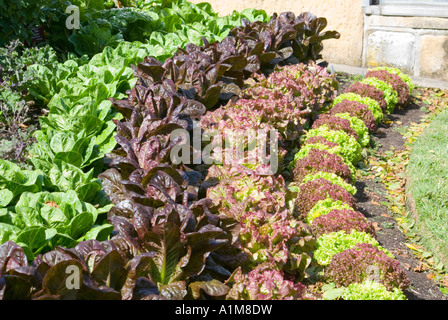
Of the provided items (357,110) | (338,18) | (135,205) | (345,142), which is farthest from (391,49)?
(135,205)

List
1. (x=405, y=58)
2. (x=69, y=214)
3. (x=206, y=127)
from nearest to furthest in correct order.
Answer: (x=69, y=214), (x=206, y=127), (x=405, y=58)

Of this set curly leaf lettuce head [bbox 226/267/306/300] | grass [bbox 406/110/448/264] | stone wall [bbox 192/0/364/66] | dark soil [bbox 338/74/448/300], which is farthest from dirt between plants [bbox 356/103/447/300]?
stone wall [bbox 192/0/364/66]

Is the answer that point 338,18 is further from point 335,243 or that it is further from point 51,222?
point 51,222

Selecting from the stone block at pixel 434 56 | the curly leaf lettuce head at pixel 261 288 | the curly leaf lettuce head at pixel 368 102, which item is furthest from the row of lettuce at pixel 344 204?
the stone block at pixel 434 56

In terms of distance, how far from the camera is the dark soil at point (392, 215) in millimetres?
4414

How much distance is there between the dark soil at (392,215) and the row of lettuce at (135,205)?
1067mm

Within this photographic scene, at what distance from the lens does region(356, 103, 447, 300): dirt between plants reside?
14.4ft

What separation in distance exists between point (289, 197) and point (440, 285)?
55.6 inches

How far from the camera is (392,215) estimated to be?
5.56m

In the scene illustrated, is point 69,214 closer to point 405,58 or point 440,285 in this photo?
point 440,285

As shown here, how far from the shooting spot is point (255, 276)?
3.43m

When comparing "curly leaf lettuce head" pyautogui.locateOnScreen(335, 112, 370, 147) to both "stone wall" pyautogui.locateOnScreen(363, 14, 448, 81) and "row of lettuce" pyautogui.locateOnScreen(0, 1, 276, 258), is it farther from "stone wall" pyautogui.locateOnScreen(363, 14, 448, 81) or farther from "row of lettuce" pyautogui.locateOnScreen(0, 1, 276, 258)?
"stone wall" pyautogui.locateOnScreen(363, 14, 448, 81)

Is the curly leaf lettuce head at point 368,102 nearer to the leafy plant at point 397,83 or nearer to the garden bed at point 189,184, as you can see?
the garden bed at point 189,184
